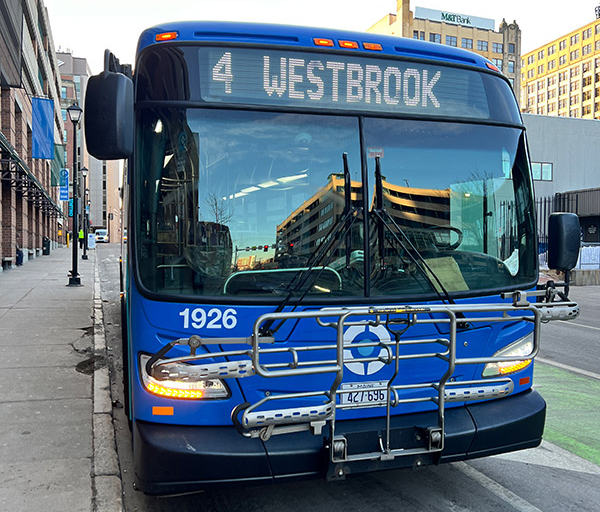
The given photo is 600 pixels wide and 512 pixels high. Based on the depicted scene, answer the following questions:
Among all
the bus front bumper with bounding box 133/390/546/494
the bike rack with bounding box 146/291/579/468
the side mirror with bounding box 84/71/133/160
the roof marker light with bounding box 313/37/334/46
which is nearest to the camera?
the bike rack with bounding box 146/291/579/468

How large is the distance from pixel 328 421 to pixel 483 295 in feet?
4.60

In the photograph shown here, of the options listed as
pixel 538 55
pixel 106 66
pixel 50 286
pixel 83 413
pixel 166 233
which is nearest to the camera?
pixel 166 233

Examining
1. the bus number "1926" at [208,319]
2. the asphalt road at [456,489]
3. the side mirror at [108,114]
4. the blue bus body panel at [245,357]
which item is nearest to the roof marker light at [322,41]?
the side mirror at [108,114]

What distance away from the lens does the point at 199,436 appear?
309 cm

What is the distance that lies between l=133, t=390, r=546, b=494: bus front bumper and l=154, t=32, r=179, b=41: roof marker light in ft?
7.61

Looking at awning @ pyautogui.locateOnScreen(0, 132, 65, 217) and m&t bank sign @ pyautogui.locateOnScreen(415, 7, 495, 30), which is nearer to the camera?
awning @ pyautogui.locateOnScreen(0, 132, 65, 217)

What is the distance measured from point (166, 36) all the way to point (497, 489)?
376cm

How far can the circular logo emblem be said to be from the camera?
3.23m

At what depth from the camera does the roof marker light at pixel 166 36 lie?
3.43 metres

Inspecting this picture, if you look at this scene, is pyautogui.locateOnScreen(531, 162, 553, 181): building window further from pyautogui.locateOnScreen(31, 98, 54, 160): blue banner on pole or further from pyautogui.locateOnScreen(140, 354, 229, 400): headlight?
pyautogui.locateOnScreen(140, 354, 229, 400): headlight

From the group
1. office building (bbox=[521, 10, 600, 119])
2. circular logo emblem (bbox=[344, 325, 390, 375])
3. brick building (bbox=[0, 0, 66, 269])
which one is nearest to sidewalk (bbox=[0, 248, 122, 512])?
circular logo emblem (bbox=[344, 325, 390, 375])

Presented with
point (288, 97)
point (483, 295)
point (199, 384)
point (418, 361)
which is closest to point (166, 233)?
point (199, 384)

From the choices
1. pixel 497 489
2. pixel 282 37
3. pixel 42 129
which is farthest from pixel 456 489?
pixel 42 129

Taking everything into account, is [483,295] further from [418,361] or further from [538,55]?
[538,55]
